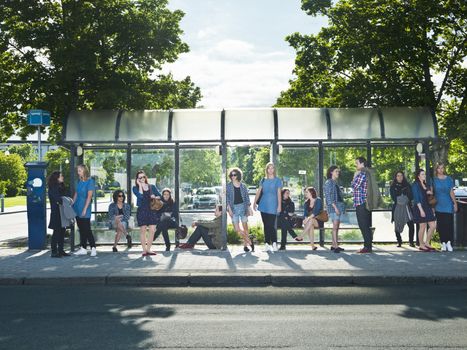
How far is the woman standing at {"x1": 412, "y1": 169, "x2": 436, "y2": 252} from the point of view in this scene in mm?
12336

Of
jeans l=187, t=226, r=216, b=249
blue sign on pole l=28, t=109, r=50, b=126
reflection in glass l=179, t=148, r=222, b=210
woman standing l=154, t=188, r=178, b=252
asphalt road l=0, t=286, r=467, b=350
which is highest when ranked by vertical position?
blue sign on pole l=28, t=109, r=50, b=126

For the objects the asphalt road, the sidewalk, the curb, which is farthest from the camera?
the sidewalk

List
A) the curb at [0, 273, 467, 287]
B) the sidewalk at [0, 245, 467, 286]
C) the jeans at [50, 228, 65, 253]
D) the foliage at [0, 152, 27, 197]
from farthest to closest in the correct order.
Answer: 1. the foliage at [0, 152, 27, 197]
2. the jeans at [50, 228, 65, 253]
3. the sidewalk at [0, 245, 467, 286]
4. the curb at [0, 273, 467, 287]

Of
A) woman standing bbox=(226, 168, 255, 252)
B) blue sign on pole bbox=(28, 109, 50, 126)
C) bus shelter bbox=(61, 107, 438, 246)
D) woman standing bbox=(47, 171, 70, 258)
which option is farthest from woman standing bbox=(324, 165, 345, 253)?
blue sign on pole bbox=(28, 109, 50, 126)

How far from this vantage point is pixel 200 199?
13.9 metres

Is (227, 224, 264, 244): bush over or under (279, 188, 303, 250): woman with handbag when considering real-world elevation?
under

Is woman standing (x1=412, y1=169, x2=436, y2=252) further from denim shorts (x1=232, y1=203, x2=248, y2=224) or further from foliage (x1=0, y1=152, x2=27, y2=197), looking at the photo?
foliage (x1=0, y1=152, x2=27, y2=197)

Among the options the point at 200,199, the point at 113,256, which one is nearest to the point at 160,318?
the point at 113,256

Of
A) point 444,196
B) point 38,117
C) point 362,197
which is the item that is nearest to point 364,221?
point 362,197

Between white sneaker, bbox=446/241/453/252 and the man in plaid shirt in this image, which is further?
white sneaker, bbox=446/241/453/252

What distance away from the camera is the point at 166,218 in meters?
13.2

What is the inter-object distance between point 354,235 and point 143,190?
5.22 m

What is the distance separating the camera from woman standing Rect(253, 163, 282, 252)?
12391mm

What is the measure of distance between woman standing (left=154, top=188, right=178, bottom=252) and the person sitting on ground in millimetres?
525
